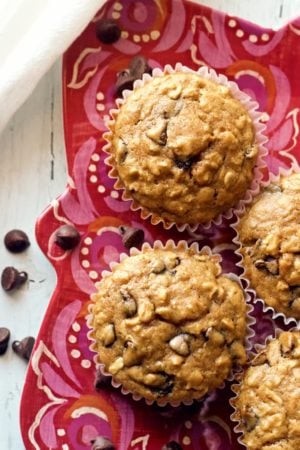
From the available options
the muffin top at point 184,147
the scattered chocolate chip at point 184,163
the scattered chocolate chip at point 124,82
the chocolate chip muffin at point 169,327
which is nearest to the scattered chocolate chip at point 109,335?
the chocolate chip muffin at point 169,327

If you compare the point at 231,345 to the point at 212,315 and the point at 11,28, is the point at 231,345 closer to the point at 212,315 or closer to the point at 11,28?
the point at 212,315

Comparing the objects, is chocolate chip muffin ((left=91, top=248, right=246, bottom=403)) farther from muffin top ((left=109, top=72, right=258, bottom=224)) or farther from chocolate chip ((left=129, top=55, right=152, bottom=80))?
chocolate chip ((left=129, top=55, right=152, bottom=80))

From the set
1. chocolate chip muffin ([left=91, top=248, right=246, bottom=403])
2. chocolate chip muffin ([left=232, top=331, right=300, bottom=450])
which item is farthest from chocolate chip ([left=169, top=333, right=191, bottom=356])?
chocolate chip muffin ([left=232, top=331, right=300, bottom=450])

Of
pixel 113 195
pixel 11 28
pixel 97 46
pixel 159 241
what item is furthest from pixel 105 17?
pixel 159 241

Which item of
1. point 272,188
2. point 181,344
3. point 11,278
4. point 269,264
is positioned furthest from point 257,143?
point 11,278

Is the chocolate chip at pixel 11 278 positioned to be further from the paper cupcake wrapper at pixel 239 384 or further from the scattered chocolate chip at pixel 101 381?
the paper cupcake wrapper at pixel 239 384

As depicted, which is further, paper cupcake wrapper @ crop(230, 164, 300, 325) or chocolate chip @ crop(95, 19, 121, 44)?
chocolate chip @ crop(95, 19, 121, 44)
